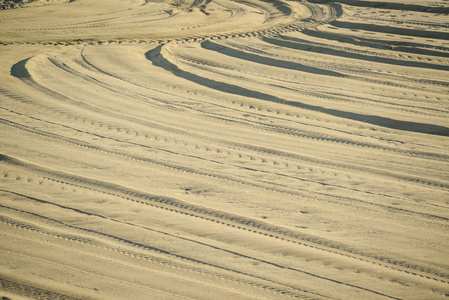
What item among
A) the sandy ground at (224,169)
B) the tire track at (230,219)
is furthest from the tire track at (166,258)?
the tire track at (230,219)

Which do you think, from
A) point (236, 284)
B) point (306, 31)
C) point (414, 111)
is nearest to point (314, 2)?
point (306, 31)

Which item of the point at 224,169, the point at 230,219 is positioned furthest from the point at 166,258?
the point at 224,169

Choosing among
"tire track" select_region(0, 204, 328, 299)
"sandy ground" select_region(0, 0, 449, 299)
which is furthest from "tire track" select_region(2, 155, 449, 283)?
"tire track" select_region(0, 204, 328, 299)

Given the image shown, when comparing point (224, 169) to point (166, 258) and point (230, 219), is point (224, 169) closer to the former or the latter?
point (230, 219)

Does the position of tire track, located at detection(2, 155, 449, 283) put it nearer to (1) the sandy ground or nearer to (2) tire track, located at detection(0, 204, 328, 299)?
(1) the sandy ground

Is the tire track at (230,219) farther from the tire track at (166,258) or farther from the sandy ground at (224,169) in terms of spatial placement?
the tire track at (166,258)

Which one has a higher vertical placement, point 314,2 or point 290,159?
point 314,2

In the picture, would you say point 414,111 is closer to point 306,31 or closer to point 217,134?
point 217,134

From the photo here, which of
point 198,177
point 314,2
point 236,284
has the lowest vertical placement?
point 236,284
